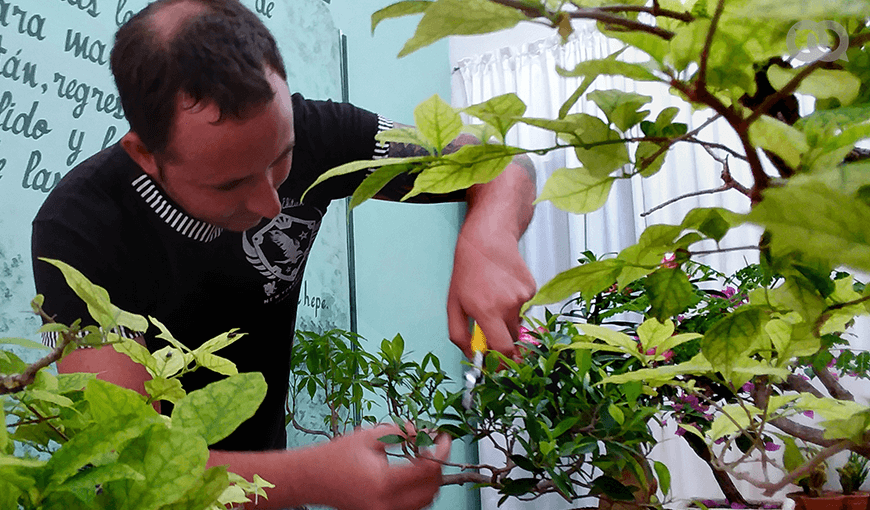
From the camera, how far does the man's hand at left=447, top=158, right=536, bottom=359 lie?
2.63ft

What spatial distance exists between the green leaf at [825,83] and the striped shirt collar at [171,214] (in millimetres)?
1137

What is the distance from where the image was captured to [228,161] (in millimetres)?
1132

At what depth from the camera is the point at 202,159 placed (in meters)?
1.12

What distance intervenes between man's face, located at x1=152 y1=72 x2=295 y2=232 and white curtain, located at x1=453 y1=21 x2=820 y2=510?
1486mm

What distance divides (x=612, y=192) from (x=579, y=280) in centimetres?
255

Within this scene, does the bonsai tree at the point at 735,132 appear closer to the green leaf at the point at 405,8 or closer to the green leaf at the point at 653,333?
the green leaf at the point at 405,8

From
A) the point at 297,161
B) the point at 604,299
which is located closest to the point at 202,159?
the point at 297,161

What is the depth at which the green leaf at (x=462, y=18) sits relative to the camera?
19 cm

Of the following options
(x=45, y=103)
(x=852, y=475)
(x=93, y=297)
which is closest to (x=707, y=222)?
(x=93, y=297)

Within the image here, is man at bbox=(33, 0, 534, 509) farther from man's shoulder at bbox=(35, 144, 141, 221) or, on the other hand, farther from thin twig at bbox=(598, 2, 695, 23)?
thin twig at bbox=(598, 2, 695, 23)

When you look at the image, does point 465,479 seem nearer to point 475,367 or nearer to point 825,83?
point 475,367

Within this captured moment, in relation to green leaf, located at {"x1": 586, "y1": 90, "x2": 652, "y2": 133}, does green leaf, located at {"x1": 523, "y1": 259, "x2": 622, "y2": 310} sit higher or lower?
lower

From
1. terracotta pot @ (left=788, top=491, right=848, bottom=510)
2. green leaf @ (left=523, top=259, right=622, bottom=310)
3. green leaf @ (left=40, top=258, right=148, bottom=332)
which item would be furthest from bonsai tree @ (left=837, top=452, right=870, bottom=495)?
green leaf @ (left=40, top=258, right=148, bottom=332)

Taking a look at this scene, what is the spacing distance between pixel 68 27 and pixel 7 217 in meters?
0.40
